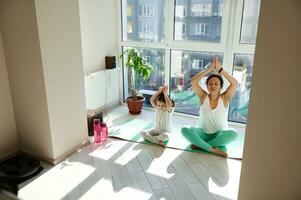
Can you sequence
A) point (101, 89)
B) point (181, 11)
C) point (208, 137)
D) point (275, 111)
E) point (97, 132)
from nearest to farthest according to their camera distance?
point (275, 111) < point (208, 137) < point (97, 132) < point (181, 11) < point (101, 89)

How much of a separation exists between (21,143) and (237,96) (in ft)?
8.63

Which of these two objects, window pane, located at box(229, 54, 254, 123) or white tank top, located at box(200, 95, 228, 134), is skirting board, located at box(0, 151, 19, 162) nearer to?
white tank top, located at box(200, 95, 228, 134)

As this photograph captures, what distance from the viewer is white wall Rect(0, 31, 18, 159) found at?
2.54 metres

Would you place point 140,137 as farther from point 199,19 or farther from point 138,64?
point 199,19

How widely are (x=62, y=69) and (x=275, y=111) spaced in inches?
73.6

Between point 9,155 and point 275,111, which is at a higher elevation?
point 275,111

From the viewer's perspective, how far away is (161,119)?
306 cm

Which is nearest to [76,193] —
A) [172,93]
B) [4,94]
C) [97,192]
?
[97,192]

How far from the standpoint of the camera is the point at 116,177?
7.87ft

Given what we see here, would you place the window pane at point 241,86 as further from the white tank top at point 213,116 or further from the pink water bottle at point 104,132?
the pink water bottle at point 104,132

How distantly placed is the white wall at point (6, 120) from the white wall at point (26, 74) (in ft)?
0.13

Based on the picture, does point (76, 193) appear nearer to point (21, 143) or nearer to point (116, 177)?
point (116, 177)

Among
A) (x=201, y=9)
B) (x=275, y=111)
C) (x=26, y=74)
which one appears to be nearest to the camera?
(x=275, y=111)

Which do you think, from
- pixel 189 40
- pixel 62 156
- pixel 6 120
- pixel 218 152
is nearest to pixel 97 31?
pixel 189 40
